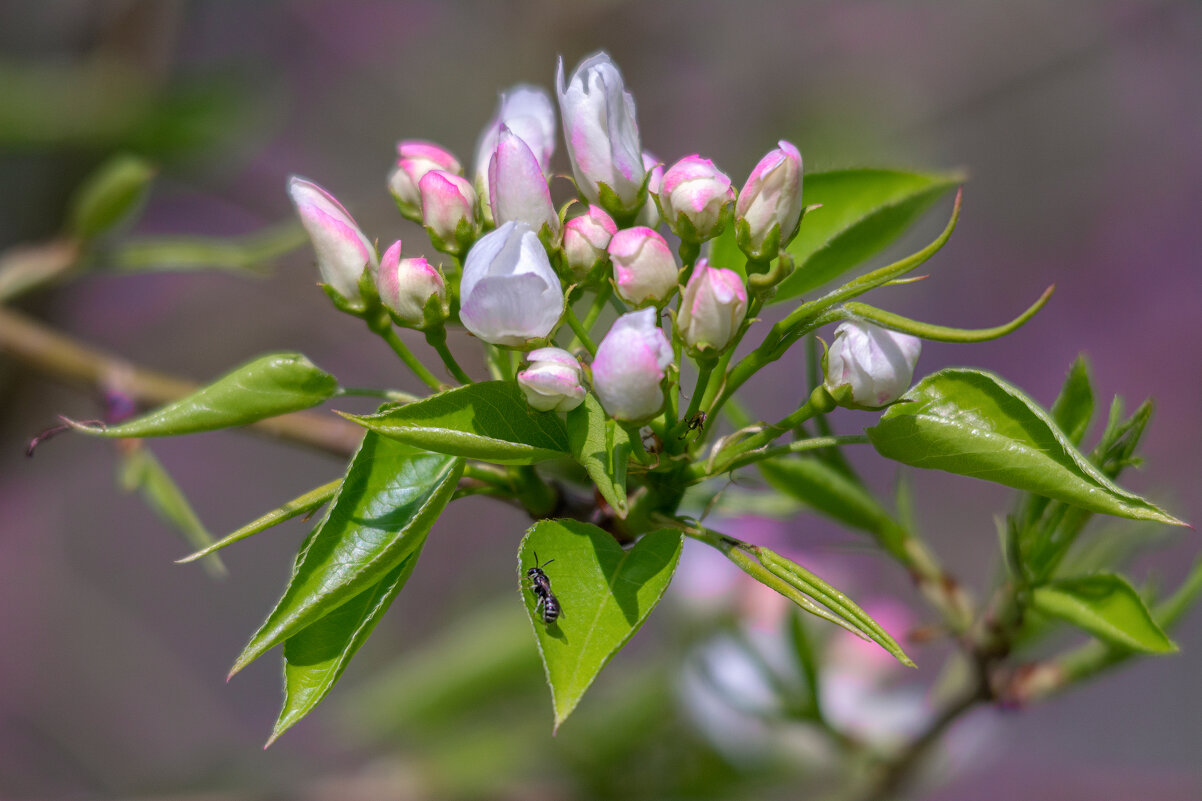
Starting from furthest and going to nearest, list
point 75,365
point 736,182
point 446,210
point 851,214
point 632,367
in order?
point 736,182 → point 75,365 → point 851,214 → point 446,210 → point 632,367

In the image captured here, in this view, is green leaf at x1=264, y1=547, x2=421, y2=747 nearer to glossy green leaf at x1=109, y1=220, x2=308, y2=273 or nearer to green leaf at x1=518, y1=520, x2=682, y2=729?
green leaf at x1=518, y1=520, x2=682, y2=729

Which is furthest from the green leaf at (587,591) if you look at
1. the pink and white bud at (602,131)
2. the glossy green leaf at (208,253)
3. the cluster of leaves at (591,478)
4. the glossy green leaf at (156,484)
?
the glossy green leaf at (208,253)

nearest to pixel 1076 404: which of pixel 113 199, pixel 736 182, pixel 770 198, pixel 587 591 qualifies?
pixel 770 198

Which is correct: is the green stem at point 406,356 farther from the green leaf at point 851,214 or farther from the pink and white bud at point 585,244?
the green leaf at point 851,214

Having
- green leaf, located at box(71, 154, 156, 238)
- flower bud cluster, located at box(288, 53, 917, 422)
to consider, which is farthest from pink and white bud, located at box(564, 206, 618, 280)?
green leaf, located at box(71, 154, 156, 238)

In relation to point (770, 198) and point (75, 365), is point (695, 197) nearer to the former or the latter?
point (770, 198)

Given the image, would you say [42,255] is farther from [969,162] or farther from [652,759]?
[969,162]
